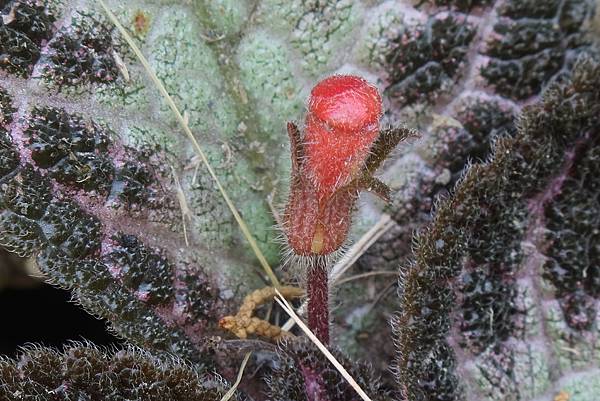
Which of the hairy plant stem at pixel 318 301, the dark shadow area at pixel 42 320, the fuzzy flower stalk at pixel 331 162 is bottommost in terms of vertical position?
the dark shadow area at pixel 42 320

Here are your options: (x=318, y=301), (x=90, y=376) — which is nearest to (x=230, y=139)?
(x=318, y=301)

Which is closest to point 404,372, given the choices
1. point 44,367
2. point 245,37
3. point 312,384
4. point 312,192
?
point 312,384

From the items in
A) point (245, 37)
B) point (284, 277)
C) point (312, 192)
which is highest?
point (245, 37)

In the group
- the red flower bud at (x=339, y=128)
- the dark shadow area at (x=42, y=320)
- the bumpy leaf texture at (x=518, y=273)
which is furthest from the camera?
the dark shadow area at (x=42, y=320)

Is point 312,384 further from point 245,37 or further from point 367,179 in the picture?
point 245,37

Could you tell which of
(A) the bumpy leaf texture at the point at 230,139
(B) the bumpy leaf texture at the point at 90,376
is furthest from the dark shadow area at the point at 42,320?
(B) the bumpy leaf texture at the point at 90,376

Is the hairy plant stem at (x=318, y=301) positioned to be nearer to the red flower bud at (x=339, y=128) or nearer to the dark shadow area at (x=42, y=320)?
the red flower bud at (x=339, y=128)

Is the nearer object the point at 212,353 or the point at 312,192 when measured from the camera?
the point at 312,192
